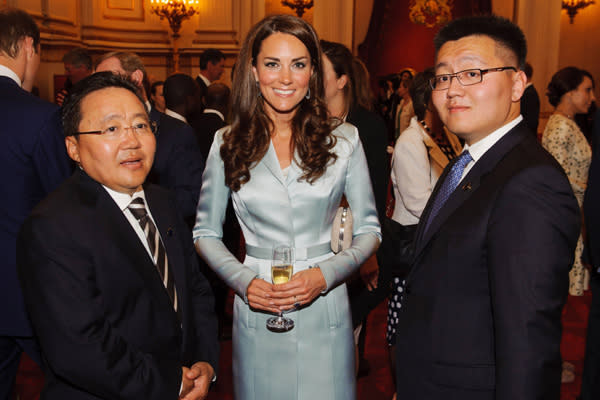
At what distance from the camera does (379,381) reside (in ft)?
Result: 11.2

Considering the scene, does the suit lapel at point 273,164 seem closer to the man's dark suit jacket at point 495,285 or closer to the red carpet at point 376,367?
the man's dark suit jacket at point 495,285

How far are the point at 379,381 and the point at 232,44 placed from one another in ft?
28.0

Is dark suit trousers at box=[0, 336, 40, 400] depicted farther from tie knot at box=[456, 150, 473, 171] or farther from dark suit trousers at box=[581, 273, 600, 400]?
dark suit trousers at box=[581, 273, 600, 400]

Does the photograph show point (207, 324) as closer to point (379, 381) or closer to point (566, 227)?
point (566, 227)

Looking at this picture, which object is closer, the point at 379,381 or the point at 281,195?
the point at 281,195

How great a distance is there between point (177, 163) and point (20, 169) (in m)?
0.96

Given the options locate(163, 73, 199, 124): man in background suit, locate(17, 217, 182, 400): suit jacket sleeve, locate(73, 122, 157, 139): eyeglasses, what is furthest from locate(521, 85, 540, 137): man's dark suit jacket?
locate(17, 217, 182, 400): suit jacket sleeve

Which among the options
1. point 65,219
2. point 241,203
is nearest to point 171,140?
point 241,203

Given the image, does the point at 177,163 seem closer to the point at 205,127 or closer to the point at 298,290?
the point at 205,127

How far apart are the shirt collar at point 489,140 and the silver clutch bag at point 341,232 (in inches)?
31.7

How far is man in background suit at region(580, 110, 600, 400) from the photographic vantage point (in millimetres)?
2607

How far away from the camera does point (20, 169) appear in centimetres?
221

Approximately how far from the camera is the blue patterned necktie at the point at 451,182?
5.05ft

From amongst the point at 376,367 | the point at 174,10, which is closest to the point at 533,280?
the point at 376,367
